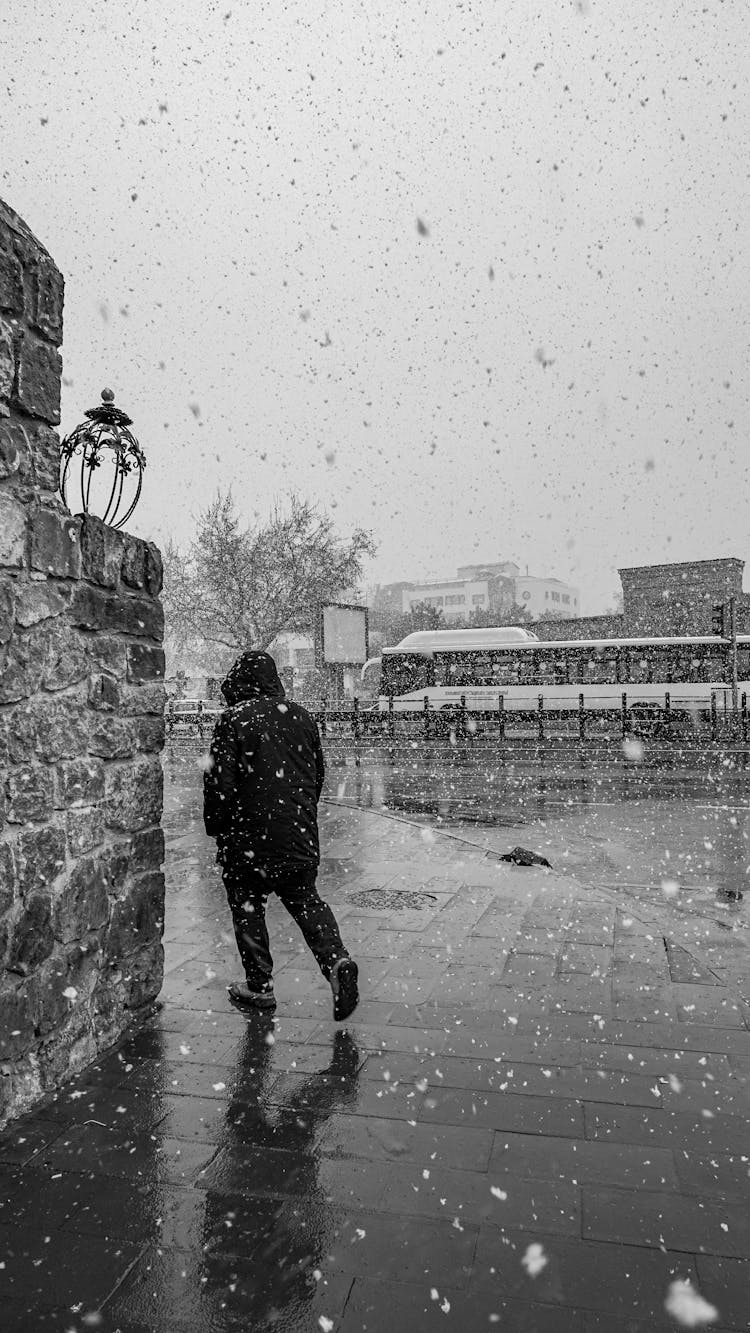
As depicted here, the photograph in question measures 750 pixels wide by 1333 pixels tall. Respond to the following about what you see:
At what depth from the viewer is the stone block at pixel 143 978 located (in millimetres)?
4039

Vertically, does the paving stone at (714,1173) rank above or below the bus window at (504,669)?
below

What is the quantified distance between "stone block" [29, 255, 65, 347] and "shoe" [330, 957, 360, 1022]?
9.88 ft

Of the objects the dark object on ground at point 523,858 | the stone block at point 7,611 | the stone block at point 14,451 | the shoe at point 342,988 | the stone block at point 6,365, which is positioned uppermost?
the stone block at point 6,365

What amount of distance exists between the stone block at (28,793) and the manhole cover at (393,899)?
130 inches

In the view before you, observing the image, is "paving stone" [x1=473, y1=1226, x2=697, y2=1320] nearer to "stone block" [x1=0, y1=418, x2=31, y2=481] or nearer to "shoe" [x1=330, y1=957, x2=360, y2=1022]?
"shoe" [x1=330, y1=957, x2=360, y2=1022]

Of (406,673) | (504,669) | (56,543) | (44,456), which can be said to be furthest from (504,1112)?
(406,673)

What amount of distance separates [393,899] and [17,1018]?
359 centimetres

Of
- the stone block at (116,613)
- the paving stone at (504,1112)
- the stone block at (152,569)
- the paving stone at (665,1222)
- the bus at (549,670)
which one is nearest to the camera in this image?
the paving stone at (665,1222)

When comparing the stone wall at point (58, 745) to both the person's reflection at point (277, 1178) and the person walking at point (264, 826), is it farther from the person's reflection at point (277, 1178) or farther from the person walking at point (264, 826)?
the person's reflection at point (277, 1178)

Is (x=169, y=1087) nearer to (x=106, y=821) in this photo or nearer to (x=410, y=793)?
(x=106, y=821)

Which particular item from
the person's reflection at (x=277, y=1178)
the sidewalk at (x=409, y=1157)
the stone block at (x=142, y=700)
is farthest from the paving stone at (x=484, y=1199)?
the stone block at (x=142, y=700)

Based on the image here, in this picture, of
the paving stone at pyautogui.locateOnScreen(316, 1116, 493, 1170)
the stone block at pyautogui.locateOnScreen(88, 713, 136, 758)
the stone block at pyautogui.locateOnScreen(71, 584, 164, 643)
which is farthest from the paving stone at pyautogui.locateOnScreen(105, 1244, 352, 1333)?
the stone block at pyautogui.locateOnScreen(71, 584, 164, 643)

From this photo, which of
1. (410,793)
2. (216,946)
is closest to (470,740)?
(410,793)

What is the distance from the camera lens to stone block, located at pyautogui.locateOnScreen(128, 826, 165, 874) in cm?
407
